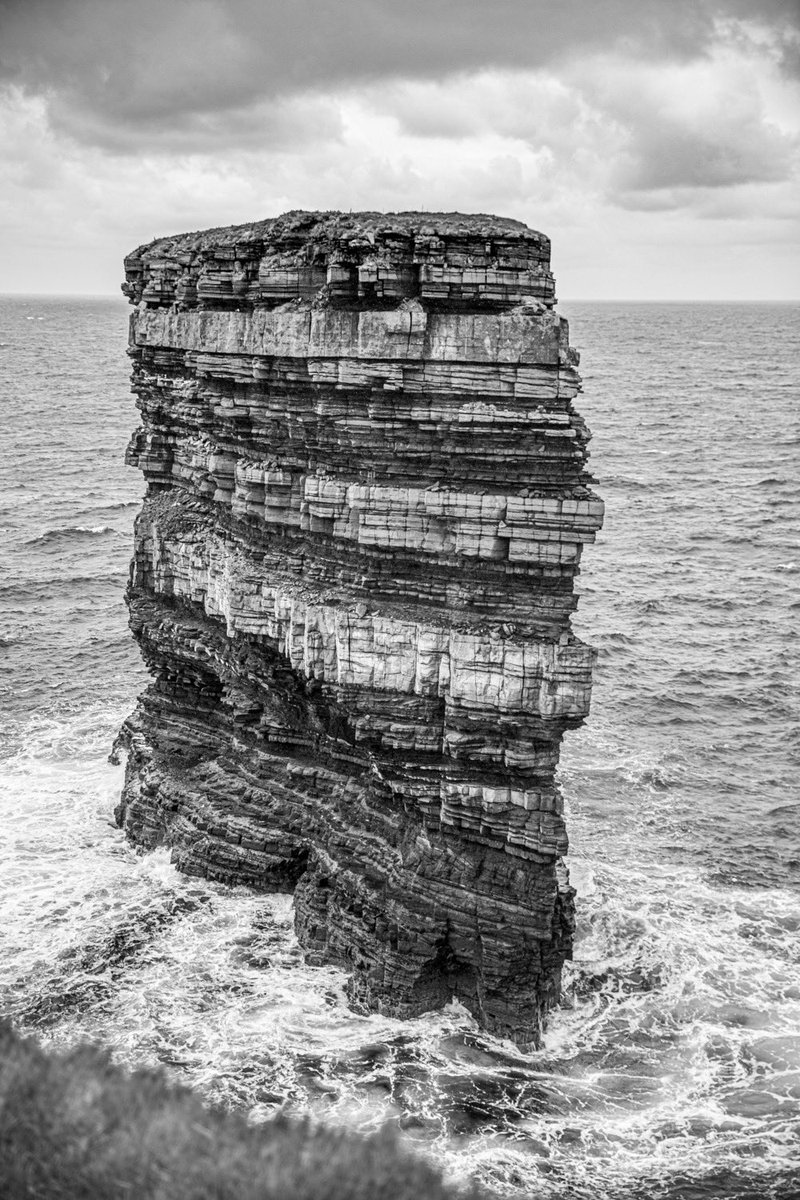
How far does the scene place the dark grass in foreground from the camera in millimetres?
18500

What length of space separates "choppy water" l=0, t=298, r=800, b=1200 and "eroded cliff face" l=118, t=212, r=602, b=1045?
2.21 meters

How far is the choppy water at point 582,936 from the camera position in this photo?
33500mm

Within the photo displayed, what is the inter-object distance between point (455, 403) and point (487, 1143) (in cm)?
1958

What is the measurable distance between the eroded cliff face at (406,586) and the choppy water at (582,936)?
2.21 metres

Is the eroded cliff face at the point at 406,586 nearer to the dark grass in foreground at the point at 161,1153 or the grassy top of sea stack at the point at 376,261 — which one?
the grassy top of sea stack at the point at 376,261

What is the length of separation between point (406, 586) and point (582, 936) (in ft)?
42.2

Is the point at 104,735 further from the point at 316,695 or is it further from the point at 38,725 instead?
the point at 316,695

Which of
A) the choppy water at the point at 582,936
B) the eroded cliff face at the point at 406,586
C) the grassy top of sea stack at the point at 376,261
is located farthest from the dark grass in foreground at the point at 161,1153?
the grassy top of sea stack at the point at 376,261

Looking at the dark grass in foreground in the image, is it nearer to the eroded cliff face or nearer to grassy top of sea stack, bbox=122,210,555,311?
the eroded cliff face

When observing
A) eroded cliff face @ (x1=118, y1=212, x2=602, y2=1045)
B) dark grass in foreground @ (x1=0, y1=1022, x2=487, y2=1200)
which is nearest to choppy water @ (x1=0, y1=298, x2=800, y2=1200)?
eroded cliff face @ (x1=118, y1=212, x2=602, y2=1045)

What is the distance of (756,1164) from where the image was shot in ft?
105

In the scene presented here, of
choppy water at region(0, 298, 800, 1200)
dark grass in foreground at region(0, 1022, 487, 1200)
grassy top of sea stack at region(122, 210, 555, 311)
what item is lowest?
choppy water at region(0, 298, 800, 1200)

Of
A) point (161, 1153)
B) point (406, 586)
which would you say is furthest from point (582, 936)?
point (161, 1153)

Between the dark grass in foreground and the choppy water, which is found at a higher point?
the dark grass in foreground
